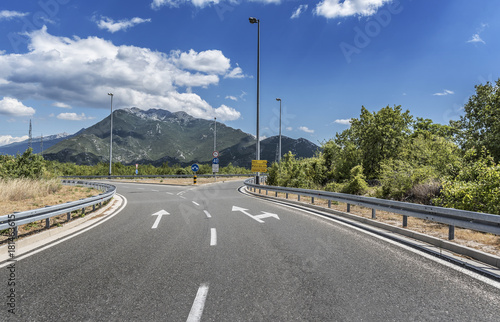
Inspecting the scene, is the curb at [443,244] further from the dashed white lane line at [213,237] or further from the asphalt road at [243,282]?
the dashed white lane line at [213,237]

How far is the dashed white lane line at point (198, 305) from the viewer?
9.95ft

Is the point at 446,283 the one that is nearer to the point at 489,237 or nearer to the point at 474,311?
the point at 474,311

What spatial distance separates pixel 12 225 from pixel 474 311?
795 centimetres

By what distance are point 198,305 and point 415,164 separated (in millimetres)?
14513

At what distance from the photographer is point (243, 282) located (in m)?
4.02

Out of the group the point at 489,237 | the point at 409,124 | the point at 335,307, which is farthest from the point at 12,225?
the point at 409,124

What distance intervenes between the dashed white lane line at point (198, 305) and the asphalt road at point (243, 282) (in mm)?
11

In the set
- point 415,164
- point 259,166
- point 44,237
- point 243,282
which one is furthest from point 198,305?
point 259,166

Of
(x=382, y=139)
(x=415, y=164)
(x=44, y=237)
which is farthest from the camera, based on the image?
(x=382, y=139)

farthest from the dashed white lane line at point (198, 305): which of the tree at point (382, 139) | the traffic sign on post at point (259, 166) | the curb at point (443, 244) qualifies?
the tree at point (382, 139)

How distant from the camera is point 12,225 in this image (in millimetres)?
5992

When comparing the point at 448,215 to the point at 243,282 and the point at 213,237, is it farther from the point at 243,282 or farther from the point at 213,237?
the point at 213,237

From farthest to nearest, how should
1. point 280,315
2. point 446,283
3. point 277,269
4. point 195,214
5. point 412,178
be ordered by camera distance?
point 412,178
point 195,214
point 277,269
point 446,283
point 280,315

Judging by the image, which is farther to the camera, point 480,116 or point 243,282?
point 480,116
